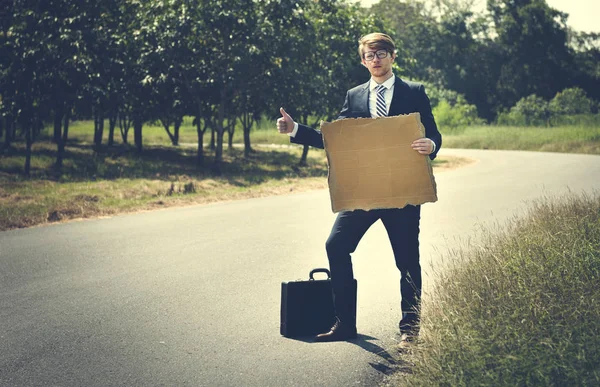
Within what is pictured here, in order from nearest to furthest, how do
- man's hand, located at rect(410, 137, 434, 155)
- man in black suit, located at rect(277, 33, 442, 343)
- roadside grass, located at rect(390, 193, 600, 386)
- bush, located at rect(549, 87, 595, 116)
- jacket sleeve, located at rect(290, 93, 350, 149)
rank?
roadside grass, located at rect(390, 193, 600, 386), man's hand, located at rect(410, 137, 434, 155), man in black suit, located at rect(277, 33, 442, 343), jacket sleeve, located at rect(290, 93, 350, 149), bush, located at rect(549, 87, 595, 116)

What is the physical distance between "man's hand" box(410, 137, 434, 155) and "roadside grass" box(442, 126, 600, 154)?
31.9 metres

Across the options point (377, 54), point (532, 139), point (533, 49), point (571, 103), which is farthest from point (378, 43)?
point (533, 49)

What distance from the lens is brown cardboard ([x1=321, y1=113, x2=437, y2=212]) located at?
4512 mm

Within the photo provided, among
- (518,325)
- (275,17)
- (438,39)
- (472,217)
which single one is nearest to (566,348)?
(518,325)

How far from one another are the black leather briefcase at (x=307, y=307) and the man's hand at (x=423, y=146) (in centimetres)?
117

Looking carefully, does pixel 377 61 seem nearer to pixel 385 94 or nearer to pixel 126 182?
pixel 385 94

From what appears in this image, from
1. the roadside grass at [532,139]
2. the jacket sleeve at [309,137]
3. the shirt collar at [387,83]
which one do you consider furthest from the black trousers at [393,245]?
the roadside grass at [532,139]

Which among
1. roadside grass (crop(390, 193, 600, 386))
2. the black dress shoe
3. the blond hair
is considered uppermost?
the blond hair

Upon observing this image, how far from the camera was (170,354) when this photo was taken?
4.94 metres

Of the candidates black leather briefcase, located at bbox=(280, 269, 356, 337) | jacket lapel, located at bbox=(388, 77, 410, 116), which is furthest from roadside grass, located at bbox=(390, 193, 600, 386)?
jacket lapel, located at bbox=(388, 77, 410, 116)

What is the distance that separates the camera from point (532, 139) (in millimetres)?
43125

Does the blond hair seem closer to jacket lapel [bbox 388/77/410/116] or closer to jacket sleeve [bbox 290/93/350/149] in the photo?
jacket lapel [bbox 388/77/410/116]

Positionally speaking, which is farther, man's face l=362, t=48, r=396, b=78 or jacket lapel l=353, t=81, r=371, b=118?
jacket lapel l=353, t=81, r=371, b=118

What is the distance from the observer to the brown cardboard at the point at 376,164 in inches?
178
